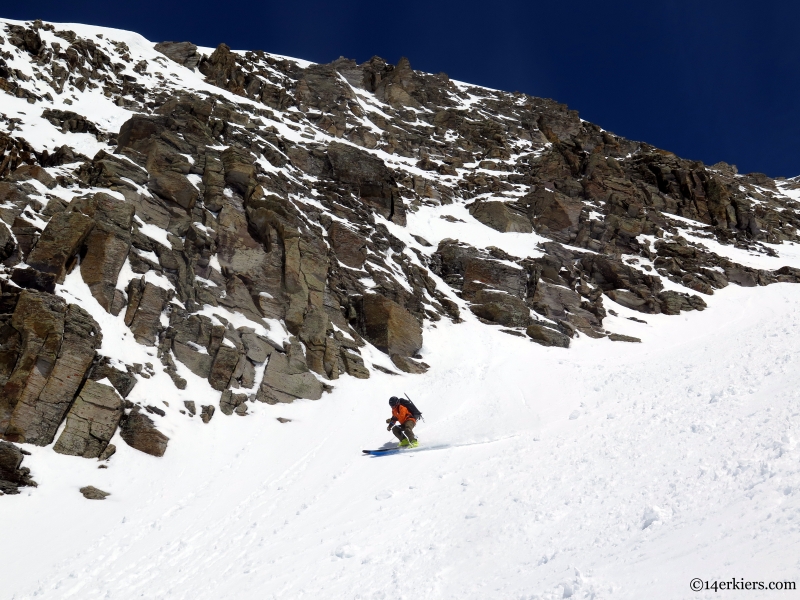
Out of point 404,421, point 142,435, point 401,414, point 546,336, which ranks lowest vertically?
point 142,435

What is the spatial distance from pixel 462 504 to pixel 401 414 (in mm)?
5743

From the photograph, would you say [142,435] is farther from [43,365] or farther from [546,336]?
[546,336]

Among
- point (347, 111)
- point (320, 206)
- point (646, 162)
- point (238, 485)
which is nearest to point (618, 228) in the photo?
point (646, 162)

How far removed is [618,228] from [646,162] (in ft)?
73.3

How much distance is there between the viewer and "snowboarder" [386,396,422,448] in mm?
15488

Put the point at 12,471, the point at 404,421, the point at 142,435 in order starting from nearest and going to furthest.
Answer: the point at 12,471
the point at 142,435
the point at 404,421

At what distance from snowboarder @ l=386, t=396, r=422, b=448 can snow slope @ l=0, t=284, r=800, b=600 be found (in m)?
0.89

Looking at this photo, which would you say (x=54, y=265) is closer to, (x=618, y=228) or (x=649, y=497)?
(x=649, y=497)

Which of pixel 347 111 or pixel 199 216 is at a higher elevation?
pixel 347 111

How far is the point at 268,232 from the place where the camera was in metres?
25.5

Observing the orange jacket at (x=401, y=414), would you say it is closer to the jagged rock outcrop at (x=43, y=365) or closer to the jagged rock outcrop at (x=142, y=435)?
the jagged rock outcrop at (x=142, y=435)

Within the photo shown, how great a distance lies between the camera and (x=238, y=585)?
8648mm

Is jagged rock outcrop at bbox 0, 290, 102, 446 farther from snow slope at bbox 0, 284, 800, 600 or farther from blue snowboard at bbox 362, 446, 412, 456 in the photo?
blue snowboard at bbox 362, 446, 412, 456

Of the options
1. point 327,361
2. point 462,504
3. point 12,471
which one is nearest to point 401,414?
point 462,504
